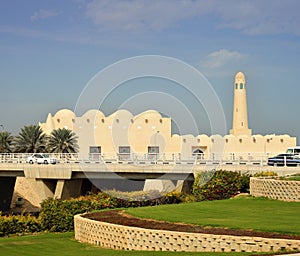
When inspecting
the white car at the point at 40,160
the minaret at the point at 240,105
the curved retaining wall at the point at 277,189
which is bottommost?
the curved retaining wall at the point at 277,189

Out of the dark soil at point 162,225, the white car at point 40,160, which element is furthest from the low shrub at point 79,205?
the white car at point 40,160

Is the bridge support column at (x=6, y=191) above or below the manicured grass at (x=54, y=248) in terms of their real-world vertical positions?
above

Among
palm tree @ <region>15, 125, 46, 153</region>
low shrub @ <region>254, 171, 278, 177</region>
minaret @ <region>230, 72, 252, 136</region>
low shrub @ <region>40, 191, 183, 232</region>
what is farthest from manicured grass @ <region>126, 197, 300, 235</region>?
minaret @ <region>230, 72, 252, 136</region>

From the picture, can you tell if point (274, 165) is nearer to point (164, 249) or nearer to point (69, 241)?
point (69, 241)

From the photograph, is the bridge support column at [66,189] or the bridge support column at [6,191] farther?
the bridge support column at [6,191]

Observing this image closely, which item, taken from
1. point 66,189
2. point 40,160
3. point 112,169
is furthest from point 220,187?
point 40,160

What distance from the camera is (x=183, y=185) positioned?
40.6 meters

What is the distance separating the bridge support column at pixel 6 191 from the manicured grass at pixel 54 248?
32.6 metres

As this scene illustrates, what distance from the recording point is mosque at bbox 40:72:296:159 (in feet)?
227

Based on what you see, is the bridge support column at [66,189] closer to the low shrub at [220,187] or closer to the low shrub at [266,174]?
the low shrub at [220,187]

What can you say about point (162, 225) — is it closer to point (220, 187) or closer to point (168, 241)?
point (168, 241)

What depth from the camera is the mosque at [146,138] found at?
6931 centimetres

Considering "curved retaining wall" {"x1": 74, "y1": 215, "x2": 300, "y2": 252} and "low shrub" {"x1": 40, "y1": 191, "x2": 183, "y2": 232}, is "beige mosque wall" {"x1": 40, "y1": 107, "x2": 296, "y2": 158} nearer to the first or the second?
"low shrub" {"x1": 40, "y1": 191, "x2": 183, "y2": 232}

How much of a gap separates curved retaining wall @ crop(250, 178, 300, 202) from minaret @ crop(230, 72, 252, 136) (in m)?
57.8
